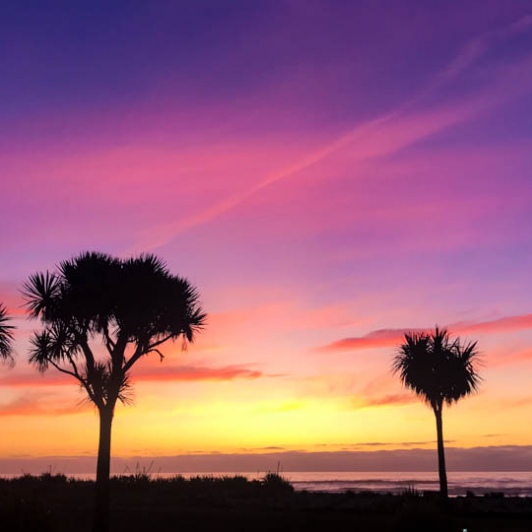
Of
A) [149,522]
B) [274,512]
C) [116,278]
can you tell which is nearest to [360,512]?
[274,512]

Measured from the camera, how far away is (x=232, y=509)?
3334 centimetres

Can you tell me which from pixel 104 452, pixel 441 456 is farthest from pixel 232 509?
pixel 441 456

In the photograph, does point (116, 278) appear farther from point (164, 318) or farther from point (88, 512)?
point (88, 512)

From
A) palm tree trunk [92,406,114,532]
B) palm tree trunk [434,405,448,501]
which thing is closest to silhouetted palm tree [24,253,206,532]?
palm tree trunk [92,406,114,532]

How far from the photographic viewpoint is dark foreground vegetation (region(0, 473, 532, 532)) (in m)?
19.3

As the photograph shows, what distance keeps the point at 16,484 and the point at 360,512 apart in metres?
23.1

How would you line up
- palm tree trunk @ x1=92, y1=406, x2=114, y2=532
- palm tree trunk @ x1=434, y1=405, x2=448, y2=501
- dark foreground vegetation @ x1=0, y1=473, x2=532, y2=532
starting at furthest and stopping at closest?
palm tree trunk @ x1=434, y1=405, x2=448, y2=501, palm tree trunk @ x1=92, y1=406, x2=114, y2=532, dark foreground vegetation @ x1=0, y1=473, x2=532, y2=532

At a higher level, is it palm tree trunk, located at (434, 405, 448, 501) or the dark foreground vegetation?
palm tree trunk, located at (434, 405, 448, 501)

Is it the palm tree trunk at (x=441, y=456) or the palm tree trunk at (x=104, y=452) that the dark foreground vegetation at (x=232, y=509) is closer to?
the palm tree trunk at (x=441, y=456)

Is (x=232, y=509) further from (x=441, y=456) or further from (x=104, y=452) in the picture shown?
(x=441, y=456)

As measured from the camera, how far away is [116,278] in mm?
27969

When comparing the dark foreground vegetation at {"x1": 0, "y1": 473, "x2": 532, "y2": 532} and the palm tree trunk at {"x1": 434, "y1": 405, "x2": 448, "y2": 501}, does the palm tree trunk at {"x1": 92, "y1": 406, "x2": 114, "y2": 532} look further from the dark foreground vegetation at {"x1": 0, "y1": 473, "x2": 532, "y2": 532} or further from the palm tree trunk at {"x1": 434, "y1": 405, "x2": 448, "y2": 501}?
the palm tree trunk at {"x1": 434, "y1": 405, "x2": 448, "y2": 501}

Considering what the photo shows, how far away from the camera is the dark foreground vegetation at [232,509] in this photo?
1934 centimetres

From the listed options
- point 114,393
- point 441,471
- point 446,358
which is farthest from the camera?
point 446,358
